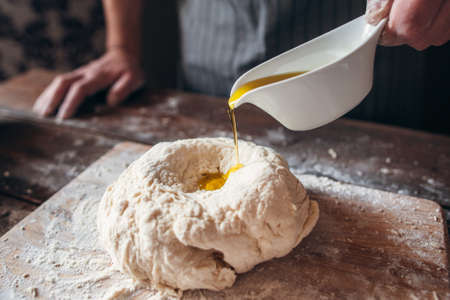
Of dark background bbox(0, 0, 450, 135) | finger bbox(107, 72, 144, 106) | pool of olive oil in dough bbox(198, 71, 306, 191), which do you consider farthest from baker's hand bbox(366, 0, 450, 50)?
finger bbox(107, 72, 144, 106)

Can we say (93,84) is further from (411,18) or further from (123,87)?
(411,18)

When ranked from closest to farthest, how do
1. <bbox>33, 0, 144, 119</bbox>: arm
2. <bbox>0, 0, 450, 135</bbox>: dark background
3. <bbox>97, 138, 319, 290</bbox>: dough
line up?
<bbox>97, 138, 319, 290</bbox>: dough, <bbox>0, 0, 450, 135</bbox>: dark background, <bbox>33, 0, 144, 119</bbox>: arm

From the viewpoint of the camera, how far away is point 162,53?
327 cm

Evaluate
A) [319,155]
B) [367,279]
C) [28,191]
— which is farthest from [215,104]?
[367,279]

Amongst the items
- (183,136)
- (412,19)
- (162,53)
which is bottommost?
(162,53)

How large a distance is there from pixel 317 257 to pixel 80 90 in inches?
58.2

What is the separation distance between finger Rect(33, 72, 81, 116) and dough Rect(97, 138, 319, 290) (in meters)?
→ 1.05

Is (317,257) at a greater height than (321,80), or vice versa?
(321,80)

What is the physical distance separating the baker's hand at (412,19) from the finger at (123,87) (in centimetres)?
133

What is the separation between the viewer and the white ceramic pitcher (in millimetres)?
956

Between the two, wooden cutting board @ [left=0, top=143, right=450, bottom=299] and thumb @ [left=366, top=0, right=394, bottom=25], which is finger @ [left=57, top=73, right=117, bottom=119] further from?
thumb @ [left=366, top=0, right=394, bottom=25]

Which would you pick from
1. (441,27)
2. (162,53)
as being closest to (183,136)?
(441,27)

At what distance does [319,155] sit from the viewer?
1492 millimetres

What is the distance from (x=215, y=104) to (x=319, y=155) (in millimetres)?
663
